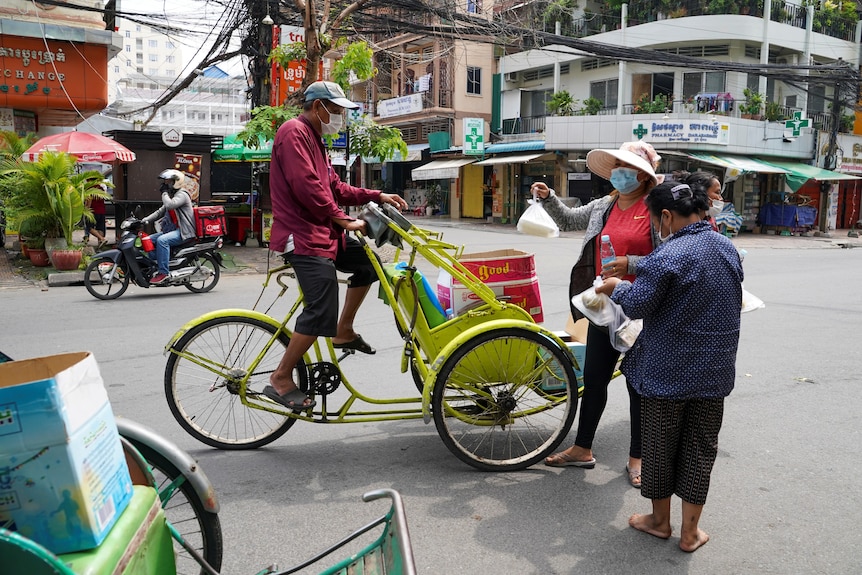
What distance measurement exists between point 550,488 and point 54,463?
254 cm

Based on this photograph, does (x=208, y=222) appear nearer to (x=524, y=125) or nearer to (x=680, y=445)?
(x=680, y=445)

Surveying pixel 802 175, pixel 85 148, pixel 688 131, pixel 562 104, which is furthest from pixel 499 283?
pixel 802 175

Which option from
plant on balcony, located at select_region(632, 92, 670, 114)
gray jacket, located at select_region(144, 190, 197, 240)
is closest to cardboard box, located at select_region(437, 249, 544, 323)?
gray jacket, located at select_region(144, 190, 197, 240)

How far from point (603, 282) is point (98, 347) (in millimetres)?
5188

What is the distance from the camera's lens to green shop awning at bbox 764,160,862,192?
83.6 feet

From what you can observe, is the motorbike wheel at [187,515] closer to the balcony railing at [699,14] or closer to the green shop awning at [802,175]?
the balcony railing at [699,14]

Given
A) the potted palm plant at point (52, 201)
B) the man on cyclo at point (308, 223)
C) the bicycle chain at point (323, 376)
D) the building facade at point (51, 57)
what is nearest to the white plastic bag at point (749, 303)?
the man on cyclo at point (308, 223)

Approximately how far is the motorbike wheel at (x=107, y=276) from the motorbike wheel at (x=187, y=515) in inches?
306

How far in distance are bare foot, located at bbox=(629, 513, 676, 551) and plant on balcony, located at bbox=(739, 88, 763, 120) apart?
25.7 metres

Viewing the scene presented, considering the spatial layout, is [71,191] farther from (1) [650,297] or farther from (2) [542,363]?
(1) [650,297]

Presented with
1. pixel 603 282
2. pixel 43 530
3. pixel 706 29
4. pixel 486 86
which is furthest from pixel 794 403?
pixel 486 86

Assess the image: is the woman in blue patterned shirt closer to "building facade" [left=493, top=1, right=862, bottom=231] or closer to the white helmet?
the white helmet

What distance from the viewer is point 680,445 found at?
118 inches

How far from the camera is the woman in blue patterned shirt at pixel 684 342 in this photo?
2814 mm
